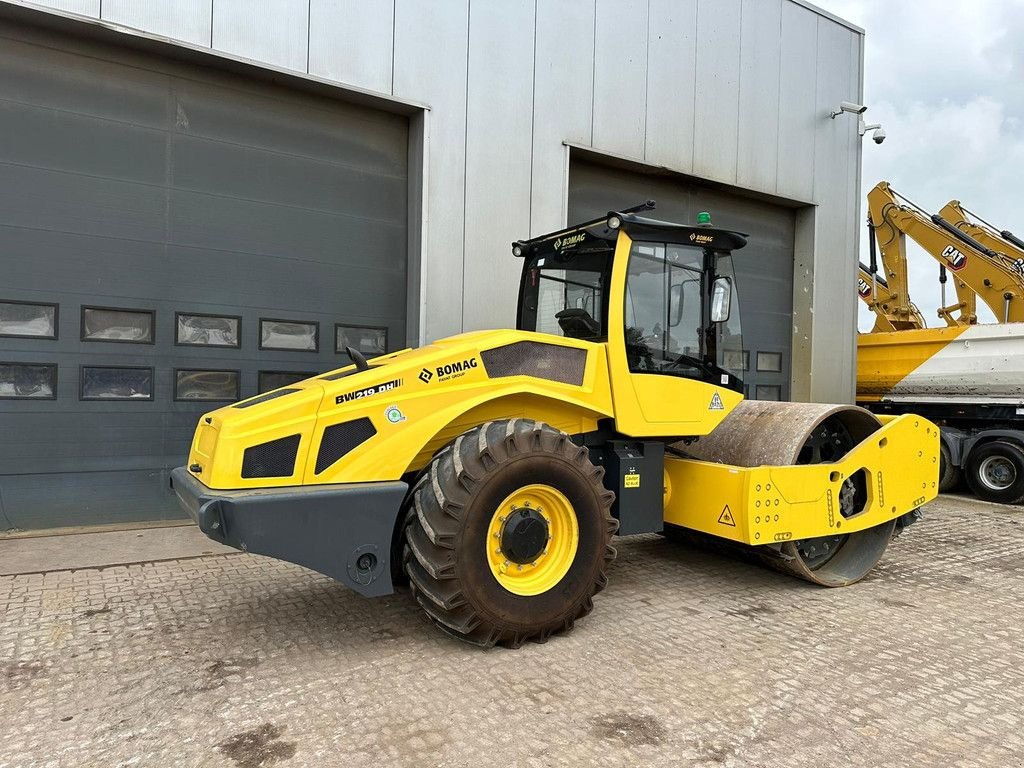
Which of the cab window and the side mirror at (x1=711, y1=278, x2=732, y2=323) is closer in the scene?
the cab window

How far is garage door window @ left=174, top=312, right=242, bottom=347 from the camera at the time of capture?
22.9 ft

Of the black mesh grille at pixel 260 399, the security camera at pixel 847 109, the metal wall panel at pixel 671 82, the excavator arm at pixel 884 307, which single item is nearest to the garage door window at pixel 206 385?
the black mesh grille at pixel 260 399

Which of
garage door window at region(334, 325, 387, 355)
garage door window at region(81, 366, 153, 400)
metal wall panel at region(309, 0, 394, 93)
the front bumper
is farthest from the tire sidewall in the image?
metal wall panel at region(309, 0, 394, 93)

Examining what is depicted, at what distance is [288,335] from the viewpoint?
24.4 ft

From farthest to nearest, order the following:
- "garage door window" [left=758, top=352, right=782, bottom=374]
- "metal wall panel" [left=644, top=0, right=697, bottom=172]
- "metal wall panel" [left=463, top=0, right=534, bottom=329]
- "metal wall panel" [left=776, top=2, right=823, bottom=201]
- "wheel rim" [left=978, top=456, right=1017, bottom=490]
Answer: "garage door window" [left=758, top=352, right=782, bottom=374], "metal wall panel" [left=776, top=2, right=823, bottom=201], "wheel rim" [left=978, top=456, right=1017, bottom=490], "metal wall panel" [left=644, top=0, right=697, bottom=172], "metal wall panel" [left=463, top=0, right=534, bottom=329]

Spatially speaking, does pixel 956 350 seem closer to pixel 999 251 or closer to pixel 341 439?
pixel 999 251

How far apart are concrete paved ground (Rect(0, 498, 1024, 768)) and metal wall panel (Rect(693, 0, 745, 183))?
6631 millimetres

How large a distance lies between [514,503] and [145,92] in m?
5.72

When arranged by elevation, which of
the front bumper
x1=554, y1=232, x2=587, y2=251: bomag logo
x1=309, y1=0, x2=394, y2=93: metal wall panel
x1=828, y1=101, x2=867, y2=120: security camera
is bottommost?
the front bumper

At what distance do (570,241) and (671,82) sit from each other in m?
5.56

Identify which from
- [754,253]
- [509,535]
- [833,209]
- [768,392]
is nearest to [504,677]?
[509,535]

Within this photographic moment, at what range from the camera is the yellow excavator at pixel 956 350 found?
33.0 ft

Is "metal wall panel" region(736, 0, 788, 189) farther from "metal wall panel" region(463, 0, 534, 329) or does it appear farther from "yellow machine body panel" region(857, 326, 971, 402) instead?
"metal wall panel" region(463, 0, 534, 329)

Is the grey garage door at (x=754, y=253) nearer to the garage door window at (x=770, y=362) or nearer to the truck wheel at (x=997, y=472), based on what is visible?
the garage door window at (x=770, y=362)
